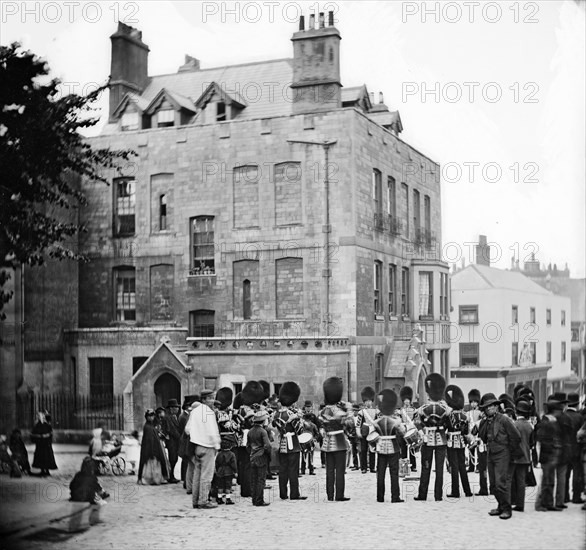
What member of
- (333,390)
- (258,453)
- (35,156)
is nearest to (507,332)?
(333,390)

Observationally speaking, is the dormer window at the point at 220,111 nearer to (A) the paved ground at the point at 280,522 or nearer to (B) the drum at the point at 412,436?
(B) the drum at the point at 412,436

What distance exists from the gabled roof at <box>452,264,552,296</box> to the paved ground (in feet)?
21.0

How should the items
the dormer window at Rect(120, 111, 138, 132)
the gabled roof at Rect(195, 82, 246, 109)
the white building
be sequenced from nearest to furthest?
the white building < the dormer window at Rect(120, 111, 138, 132) < the gabled roof at Rect(195, 82, 246, 109)

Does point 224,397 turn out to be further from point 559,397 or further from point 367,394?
A: point 559,397

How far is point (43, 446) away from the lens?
1258cm

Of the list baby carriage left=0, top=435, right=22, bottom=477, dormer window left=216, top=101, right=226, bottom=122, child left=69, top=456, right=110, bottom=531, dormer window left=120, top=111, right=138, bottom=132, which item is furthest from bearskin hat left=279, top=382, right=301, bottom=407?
dormer window left=216, top=101, right=226, bottom=122

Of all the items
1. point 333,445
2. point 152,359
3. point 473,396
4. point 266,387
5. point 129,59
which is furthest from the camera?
point 266,387

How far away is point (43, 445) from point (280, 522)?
12.0 feet

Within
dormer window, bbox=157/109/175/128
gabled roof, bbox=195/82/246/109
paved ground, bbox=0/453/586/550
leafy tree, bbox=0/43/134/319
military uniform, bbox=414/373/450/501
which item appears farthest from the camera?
gabled roof, bbox=195/82/246/109

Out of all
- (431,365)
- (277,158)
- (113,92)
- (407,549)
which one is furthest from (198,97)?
(407,549)

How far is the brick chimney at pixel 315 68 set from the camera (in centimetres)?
1931

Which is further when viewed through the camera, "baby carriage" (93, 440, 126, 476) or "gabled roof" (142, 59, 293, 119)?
"gabled roof" (142, 59, 293, 119)

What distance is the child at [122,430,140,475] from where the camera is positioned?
13.9 m

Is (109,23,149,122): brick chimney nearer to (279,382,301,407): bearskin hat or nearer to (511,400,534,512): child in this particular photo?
(279,382,301,407): bearskin hat
